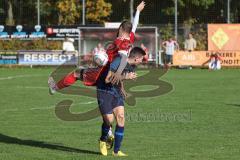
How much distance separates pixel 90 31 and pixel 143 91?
2208cm

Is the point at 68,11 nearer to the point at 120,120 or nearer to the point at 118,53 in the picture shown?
the point at 118,53

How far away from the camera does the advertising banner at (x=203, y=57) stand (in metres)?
43.1

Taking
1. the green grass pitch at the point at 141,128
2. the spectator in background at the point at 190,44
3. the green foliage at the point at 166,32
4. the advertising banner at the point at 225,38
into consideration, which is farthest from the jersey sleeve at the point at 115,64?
the green foliage at the point at 166,32

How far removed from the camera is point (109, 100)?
11117 millimetres

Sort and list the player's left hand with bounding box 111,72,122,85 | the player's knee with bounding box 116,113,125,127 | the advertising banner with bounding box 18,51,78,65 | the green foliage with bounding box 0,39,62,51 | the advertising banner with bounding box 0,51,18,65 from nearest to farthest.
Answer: the player's left hand with bounding box 111,72,122,85
the player's knee with bounding box 116,113,125,127
the advertising banner with bounding box 18,51,78,65
the advertising banner with bounding box 0,51,18,65
the green foliage with bounding box 0,39,62,51

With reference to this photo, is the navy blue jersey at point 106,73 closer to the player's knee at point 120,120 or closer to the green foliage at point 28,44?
the player's knee at point 120,120

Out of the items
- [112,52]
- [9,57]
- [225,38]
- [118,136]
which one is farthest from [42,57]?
[118,136]

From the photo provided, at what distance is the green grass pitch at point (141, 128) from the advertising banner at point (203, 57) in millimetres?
18417

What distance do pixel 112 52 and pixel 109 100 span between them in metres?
0.75

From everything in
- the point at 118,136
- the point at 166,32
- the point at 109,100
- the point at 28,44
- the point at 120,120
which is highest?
the point at 166,32

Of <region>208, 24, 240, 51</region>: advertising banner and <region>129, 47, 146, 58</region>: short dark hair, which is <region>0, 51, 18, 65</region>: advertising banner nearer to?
<region>208, 24, 240, 51</region>: advertising banner

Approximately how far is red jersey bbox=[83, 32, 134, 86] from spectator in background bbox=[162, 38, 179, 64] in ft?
103

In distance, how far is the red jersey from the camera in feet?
36.4

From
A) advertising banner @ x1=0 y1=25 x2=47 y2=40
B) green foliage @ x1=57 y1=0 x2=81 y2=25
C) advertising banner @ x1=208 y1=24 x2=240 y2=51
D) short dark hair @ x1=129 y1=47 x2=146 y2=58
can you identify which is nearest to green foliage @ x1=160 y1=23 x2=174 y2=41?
advertising banner @ x1=208 y1=24 x2=240 y2=51
